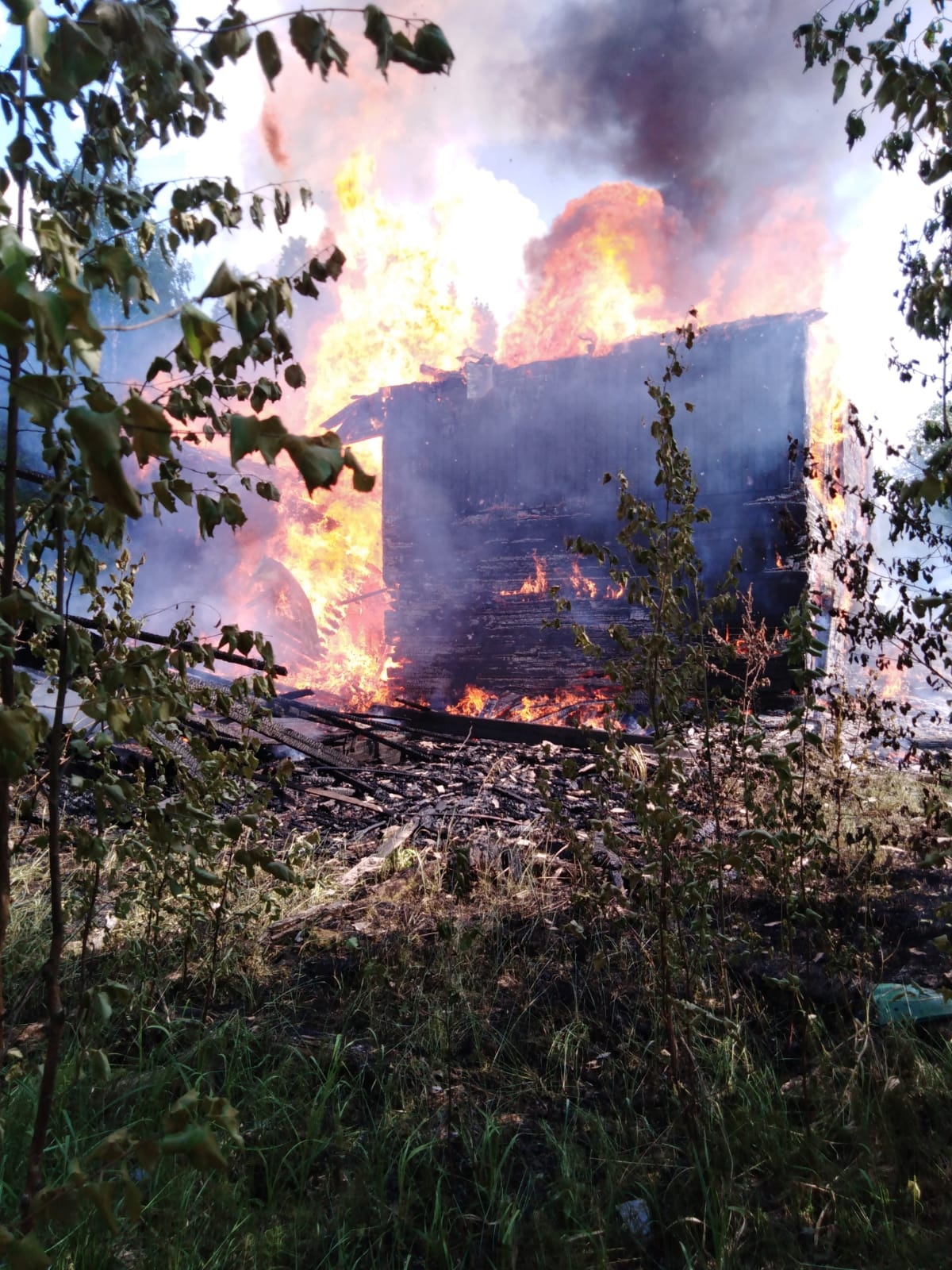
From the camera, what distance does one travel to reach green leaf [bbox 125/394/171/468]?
3.05ft

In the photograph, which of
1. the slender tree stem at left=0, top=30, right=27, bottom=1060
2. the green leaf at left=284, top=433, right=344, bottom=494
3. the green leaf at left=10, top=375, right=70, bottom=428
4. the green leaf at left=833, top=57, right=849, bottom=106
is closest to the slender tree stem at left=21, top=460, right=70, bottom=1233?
the slender tree stem at left=0, top=30, right=27, bottom=1060

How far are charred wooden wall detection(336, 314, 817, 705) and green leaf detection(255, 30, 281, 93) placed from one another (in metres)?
12.7

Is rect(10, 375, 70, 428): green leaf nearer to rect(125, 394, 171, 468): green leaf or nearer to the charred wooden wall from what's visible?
rect(125, 394, 171, 468): green leaf

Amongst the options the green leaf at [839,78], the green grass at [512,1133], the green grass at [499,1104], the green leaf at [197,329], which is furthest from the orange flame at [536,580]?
the green leaf at [197,329]

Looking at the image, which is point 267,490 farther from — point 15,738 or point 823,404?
point 823,404

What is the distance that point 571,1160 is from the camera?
8.77ft

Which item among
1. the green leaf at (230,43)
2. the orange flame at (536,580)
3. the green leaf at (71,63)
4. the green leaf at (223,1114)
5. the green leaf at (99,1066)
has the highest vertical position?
the orange flame at (536,580)

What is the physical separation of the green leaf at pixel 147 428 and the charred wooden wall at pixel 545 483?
13.1 metres

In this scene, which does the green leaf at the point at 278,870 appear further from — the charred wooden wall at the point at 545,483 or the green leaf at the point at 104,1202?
the charred wooden wall at the point at 545,483

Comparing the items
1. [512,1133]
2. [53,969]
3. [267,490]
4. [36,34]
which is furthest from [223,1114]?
[512,1133]

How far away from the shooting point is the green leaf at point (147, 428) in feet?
3.05

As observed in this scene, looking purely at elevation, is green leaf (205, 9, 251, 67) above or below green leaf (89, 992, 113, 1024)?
above

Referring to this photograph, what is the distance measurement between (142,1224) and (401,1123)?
89 cm

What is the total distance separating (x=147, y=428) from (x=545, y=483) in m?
15.6
